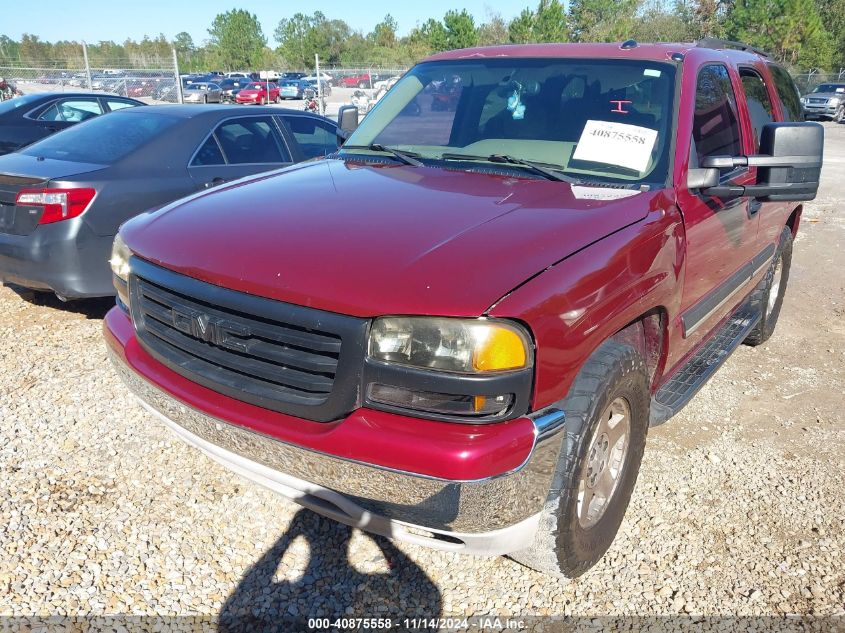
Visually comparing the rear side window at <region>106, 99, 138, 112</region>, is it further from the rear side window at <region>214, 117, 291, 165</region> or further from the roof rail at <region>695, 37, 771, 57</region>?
the roof rail at <region>695, 37, 771, 57</region>

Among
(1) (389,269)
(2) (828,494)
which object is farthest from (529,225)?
(2) (828,494)

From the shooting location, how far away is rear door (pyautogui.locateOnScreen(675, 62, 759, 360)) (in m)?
2.95

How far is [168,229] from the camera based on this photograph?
257 cm

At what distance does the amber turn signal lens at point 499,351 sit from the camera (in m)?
1.92

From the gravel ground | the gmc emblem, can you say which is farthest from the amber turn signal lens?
the gravel ground

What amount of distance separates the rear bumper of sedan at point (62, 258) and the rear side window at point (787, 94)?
4.76m

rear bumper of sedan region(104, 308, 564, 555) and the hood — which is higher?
the hood

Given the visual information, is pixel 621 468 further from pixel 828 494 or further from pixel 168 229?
pixel 168 229

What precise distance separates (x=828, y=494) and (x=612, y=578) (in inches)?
51.6

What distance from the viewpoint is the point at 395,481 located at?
194cm

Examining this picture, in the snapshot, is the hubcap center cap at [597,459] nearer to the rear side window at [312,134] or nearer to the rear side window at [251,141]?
the rear side window at [251,141]

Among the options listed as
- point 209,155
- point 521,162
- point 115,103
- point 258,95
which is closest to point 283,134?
point 209,155

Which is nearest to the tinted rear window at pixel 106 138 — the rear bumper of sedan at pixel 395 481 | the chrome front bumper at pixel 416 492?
the rear bumper of sedan at pixel 395 481

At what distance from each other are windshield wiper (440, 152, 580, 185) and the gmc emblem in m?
1.49
